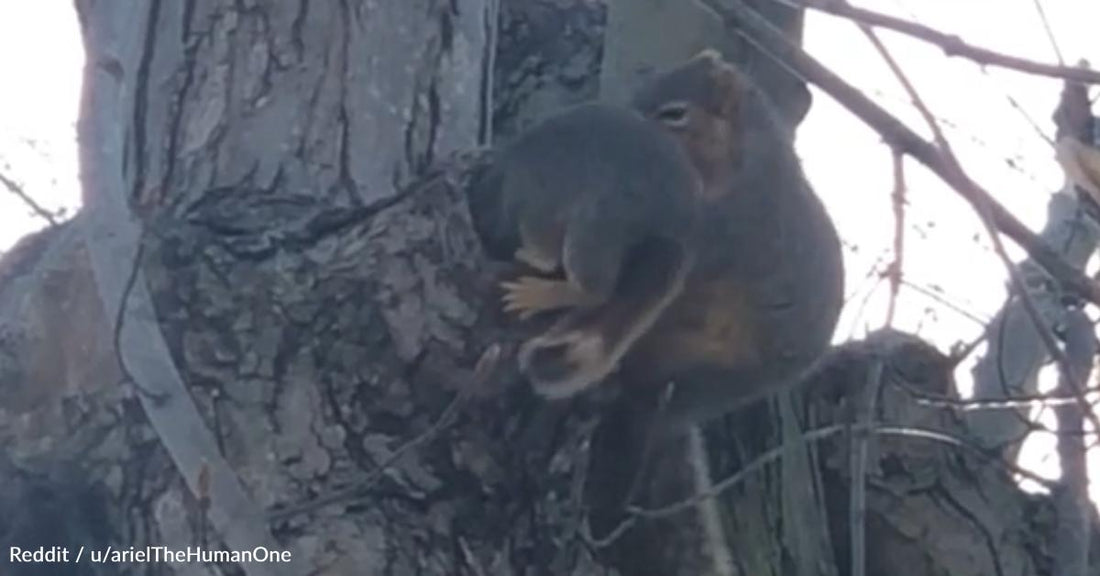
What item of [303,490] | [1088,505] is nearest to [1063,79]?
[303,490]

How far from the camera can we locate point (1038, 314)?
1608mm

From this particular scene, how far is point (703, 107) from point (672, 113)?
4cm

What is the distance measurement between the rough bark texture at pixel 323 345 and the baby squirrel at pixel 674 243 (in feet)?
0.17

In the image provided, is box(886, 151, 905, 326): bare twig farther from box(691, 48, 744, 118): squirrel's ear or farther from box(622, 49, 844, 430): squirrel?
box(691, 48, 744, 118): squirrel's ear

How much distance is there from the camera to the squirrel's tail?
6.13ft

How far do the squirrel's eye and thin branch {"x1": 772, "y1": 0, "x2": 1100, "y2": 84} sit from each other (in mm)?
836

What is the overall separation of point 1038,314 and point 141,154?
91 centimetres

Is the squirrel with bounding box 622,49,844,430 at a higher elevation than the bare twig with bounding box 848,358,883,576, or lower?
higher

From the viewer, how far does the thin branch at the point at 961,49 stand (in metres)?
1.33

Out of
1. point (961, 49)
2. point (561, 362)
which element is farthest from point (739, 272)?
point (961, 49)

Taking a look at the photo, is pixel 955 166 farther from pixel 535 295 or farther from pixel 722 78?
pixel 722 78

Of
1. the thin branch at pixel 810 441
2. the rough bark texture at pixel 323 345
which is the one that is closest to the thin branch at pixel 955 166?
the rough bark texture at pixel 323 345

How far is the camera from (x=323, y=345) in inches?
73.7

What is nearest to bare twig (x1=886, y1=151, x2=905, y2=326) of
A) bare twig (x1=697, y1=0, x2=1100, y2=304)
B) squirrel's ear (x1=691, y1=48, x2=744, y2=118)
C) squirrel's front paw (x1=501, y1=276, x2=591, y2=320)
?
bare twig (x1=697, y1=0, x2=1100, y2=304)
